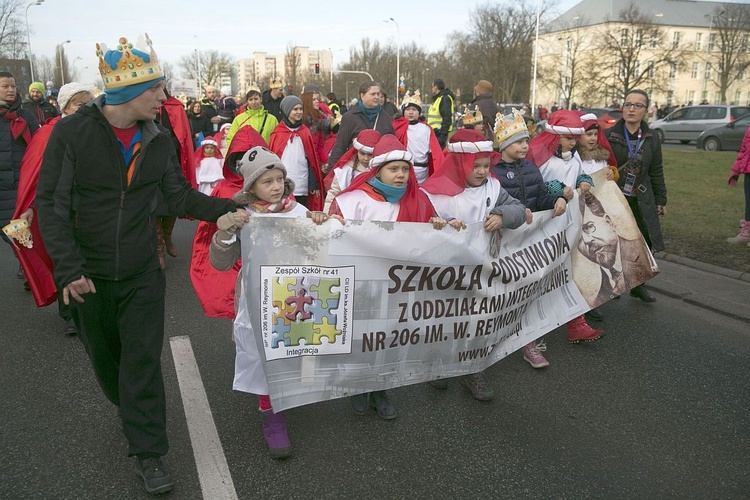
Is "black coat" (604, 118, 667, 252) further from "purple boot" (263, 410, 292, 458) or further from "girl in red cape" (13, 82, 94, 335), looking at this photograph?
"girl in red cape" (13, 82, 94, 335)

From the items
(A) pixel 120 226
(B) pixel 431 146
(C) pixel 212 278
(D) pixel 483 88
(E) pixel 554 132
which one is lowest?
(C) pixel 212 278

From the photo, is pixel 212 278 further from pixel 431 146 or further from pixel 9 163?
pixel 431 146

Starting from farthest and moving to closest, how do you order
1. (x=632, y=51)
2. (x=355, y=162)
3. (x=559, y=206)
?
(x=632, y=51)
(x=355, y=162)
(x=559, y=206)

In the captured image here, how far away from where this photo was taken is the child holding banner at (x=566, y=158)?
200 inches

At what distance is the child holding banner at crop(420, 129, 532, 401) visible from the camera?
4.09 meters

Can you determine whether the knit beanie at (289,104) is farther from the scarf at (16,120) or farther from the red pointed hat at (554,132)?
the red pointed hat at (554,132)

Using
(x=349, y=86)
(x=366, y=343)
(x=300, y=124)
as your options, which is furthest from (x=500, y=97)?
(x=366, y=343)

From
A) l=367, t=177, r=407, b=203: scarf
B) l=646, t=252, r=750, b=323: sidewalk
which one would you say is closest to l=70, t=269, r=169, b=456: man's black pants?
l=367, t=177, r=407, b=203: scarf

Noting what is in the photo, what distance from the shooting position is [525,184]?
466cm

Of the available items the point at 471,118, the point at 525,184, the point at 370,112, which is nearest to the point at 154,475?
the point at 525,184

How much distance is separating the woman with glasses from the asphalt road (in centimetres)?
137

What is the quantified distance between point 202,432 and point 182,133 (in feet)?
13.4

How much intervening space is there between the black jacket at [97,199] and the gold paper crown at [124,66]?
15 cm

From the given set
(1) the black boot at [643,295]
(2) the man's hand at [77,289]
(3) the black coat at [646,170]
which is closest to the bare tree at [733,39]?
(3) the black coat at [646,170]
